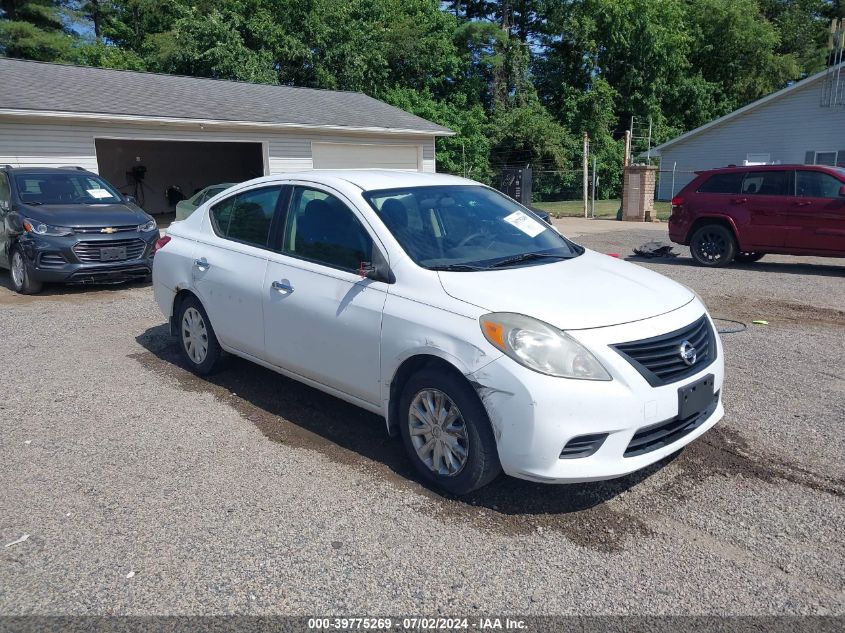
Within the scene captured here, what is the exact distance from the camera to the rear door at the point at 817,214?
10.5 meters

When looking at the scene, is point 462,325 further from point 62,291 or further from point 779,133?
point 779,133

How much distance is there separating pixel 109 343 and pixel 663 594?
19.4ft

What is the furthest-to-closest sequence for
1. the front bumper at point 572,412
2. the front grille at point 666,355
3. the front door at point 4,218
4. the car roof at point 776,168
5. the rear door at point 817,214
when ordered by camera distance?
the car roof at point 776,168, the rear door at point 817,214, the front door at point 4,218, the front grille at point 666,355, the front bumper at point 572,412

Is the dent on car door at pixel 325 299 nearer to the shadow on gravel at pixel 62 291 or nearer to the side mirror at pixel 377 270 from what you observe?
the side mirror at pixel 377 270

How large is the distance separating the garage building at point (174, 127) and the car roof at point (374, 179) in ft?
38.3

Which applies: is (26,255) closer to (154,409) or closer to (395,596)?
(154,409)

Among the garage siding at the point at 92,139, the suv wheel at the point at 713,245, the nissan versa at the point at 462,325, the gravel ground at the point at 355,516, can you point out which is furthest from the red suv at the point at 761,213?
the garage siding at the point at 92,139

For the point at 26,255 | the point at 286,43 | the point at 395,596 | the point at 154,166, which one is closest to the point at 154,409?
the point at 395,596

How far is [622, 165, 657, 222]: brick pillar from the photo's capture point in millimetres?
21672

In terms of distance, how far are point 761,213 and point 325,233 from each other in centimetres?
901

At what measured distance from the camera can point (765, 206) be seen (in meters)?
11.1

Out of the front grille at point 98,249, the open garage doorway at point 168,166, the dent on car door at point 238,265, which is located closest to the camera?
the dent on car door at point 238,265

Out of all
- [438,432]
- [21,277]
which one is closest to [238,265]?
[438,432]

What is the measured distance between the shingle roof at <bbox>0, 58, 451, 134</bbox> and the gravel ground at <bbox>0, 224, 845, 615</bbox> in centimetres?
1163
